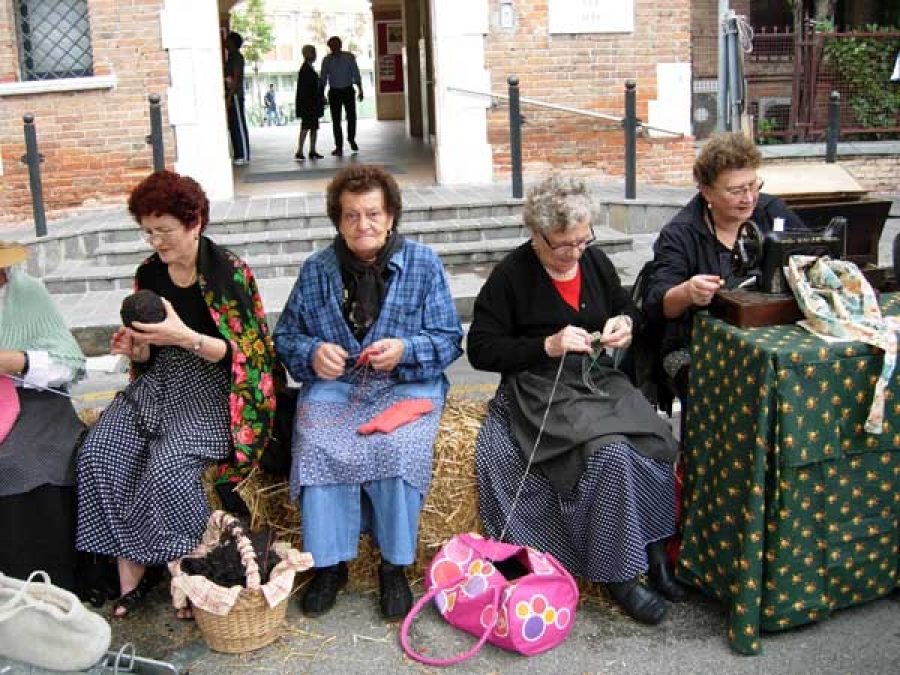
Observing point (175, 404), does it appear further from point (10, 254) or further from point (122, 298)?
point (122, 298)

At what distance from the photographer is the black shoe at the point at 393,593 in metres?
3.41

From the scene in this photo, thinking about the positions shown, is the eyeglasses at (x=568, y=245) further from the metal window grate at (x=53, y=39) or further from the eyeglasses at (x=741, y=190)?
the metal window grate at (x=53, y=39)

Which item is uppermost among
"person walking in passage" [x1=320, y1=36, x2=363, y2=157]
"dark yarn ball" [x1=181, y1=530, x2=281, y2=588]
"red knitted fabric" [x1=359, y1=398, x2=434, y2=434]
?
"person walking in passage" [x1=320, y1=36, x2=363, y2=157]

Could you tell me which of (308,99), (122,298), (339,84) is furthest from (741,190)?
(339,84)

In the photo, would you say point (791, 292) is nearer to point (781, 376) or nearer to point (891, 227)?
point (781, 376)

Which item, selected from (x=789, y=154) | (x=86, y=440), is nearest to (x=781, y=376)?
(x=86, y=440)

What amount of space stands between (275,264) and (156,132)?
5.87 ft

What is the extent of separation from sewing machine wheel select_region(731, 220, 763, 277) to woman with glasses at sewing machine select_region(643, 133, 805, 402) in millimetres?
81

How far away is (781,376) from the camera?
3.01 m

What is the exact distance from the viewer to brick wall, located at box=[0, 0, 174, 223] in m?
9.81

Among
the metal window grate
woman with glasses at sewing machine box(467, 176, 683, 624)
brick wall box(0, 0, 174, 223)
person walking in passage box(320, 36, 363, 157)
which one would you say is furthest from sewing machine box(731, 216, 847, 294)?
person walking in passage box(320, 36, 363, 157)

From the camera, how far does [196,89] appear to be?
9969 mm

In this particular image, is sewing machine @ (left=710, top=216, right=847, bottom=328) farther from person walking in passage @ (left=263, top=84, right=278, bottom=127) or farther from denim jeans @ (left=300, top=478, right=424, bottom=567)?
person walking in passage @ (left=263, top=84, right=278, bottom=127)

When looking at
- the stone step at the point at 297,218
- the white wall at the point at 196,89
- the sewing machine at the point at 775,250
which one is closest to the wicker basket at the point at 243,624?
the sewing machine at the point at 775,250
